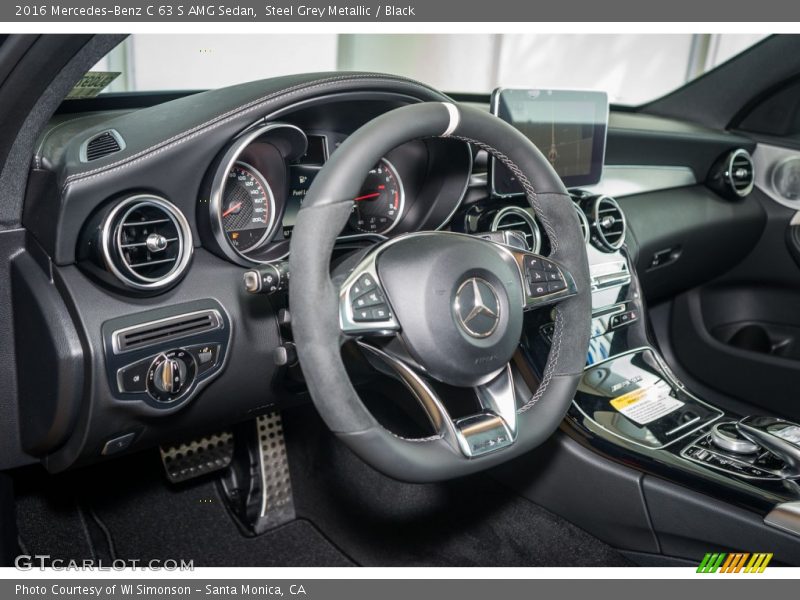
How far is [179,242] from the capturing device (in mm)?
1251

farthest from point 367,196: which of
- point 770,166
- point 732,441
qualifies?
point 770,166

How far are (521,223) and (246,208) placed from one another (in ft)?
2.05

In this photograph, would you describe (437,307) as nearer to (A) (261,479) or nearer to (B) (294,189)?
(B) (294,189)

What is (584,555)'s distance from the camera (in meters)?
1.64

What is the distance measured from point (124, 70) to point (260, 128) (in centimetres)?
46

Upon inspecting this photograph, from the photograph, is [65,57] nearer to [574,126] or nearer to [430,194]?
[430,194]

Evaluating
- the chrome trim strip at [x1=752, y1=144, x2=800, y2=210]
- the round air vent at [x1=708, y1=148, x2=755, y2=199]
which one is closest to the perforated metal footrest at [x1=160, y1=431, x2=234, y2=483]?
the round air vent at [x1=708, y1=148, x2=755, y2=199]

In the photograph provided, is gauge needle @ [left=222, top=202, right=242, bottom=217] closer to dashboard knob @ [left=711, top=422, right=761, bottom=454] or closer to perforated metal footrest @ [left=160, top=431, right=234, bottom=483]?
perforated metal footrest @ [left=160, top=431, right=234, bottom=483]

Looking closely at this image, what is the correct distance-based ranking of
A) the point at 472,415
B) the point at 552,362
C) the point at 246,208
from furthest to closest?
1. the point at 246,208
2. the point at 552,362
3. the point at 472,415

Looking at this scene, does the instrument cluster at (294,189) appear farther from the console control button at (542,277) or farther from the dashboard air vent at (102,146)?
the console control button at (542,277)

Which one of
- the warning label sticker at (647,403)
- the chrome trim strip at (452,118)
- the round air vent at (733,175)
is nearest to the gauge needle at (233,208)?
the chrome trim strip at (452,118)

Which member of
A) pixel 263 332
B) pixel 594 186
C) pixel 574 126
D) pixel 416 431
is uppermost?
pixel 574 126

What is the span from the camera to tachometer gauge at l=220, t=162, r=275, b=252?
133 cm

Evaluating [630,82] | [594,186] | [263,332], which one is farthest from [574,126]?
[630,82]
